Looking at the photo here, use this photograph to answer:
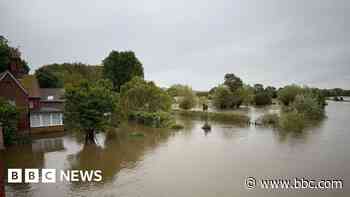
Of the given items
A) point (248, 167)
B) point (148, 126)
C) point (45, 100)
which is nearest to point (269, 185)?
point (248, 167)

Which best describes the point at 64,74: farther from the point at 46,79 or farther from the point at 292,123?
the point at 292,123

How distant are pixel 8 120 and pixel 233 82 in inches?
2206

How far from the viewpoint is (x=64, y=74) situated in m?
48.9

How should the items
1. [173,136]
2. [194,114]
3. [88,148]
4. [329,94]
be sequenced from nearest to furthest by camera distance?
[88,148]
[173,136]
[194,114]
[329,94]

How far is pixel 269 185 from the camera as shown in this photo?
1140cm

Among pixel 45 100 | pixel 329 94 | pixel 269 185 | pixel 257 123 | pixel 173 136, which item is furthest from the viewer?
pixel 329 94

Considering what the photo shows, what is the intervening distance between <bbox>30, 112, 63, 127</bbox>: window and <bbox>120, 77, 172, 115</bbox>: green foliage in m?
8.80

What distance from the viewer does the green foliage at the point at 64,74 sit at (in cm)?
3888

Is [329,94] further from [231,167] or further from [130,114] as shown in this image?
[231,167]

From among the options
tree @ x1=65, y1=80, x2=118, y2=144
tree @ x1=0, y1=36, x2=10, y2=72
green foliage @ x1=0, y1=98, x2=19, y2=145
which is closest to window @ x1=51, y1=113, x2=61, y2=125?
green foliage @ x1=0, y1=98, x2=19, y2=145

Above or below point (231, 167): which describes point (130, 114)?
above

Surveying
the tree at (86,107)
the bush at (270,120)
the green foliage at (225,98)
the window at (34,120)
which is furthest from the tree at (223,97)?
the tree at (86,107)

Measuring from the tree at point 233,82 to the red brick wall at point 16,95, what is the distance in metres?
51.4

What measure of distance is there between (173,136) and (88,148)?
8.79 meters
